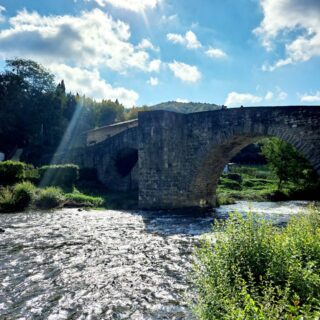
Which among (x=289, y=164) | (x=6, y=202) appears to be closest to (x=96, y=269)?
(x=6, y=202)

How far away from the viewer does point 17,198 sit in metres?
17.4

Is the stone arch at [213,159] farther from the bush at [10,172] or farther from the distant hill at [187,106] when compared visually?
the distant hill at [187,106]

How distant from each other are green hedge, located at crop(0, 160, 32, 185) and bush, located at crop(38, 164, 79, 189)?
161 centimetres

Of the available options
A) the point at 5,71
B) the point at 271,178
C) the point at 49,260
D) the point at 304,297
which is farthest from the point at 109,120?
the point at 304,297

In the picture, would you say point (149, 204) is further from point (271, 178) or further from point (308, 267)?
point (271, 178)

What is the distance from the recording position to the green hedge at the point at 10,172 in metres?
20.3

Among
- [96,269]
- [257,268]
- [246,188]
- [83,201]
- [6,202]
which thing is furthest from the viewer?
[246,188]

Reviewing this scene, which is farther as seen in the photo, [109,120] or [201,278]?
[109,120]

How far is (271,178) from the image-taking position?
38375 mm

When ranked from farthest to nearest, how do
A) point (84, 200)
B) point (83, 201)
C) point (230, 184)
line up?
point (230, 184) < point (84, 200) < point (83, 201)

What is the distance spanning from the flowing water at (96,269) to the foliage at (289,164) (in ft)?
53.5

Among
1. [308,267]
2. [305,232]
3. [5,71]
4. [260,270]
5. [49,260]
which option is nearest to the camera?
[308,267]

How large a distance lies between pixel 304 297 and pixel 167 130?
13988 millimetres

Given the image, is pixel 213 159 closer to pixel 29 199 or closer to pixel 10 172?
pixel 29 199
